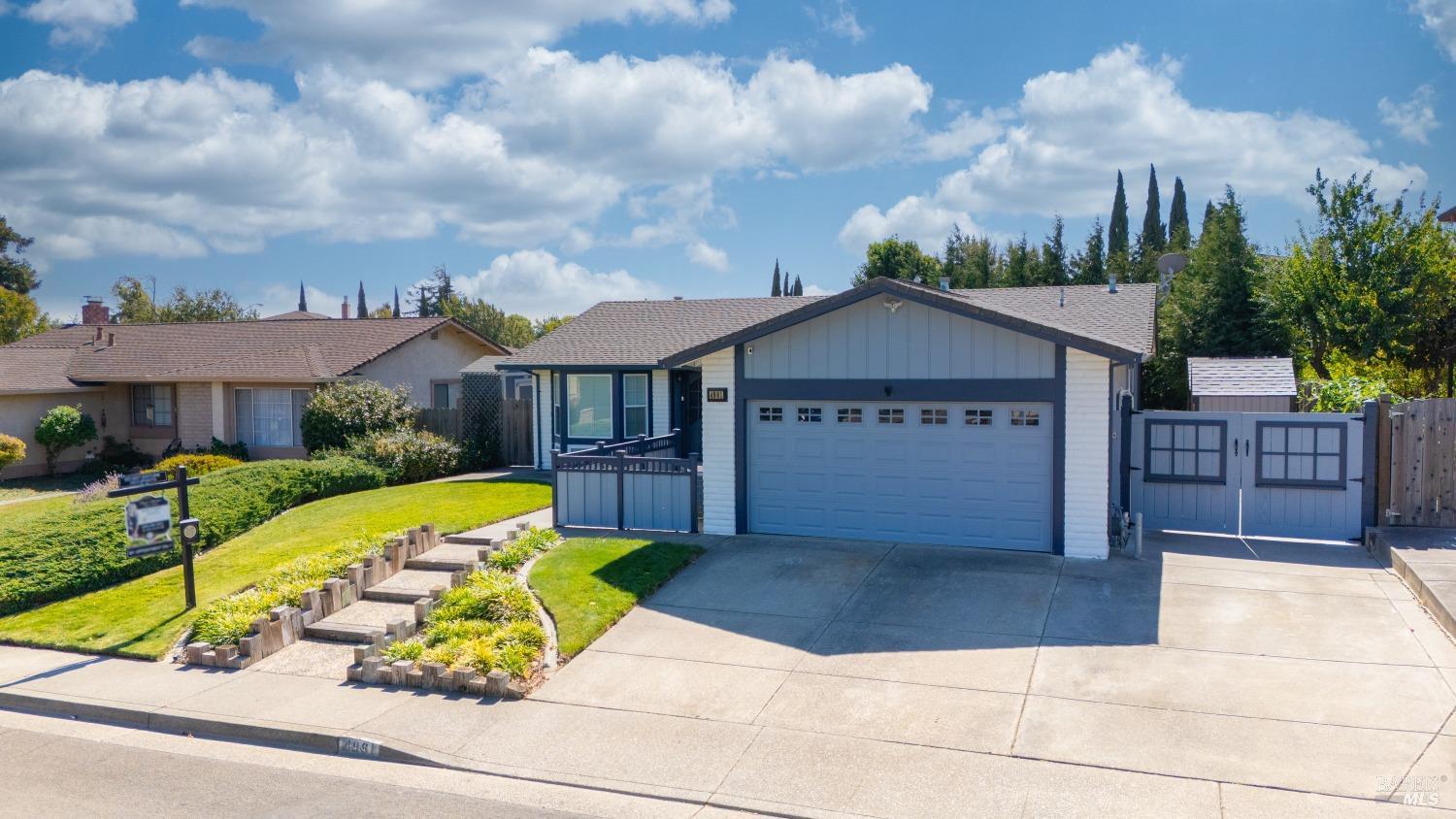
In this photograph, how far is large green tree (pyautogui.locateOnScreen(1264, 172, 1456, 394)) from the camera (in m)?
22.5

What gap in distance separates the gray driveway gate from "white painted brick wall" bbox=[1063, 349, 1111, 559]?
2.08m

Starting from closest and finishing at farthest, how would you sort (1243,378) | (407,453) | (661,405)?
(1243,378)
(407,453)
(661,405)

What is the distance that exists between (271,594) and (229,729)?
3.04 m

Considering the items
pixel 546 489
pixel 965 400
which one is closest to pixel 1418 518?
pixel 965 400

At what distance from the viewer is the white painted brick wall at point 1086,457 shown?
39.7 ft

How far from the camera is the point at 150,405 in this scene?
26891 mm

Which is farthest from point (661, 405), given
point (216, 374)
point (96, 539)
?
point (216, 374)

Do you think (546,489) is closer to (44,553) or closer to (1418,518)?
(44,553)

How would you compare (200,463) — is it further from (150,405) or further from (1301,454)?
(1301,454)

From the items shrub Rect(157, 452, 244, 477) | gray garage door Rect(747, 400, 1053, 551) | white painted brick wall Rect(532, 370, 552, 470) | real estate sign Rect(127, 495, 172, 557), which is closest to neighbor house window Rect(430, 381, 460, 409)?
white painted brick wall Rect(532, 370, 552, 470)

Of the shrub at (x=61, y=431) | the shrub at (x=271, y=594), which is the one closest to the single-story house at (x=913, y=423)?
the shrub at (x=271, y=594)

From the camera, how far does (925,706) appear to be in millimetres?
8211

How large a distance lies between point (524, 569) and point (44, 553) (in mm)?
6158

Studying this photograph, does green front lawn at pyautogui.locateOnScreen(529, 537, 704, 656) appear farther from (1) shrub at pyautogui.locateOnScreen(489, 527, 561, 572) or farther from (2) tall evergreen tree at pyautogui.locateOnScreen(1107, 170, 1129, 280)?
(2) tall evergreen tree at pyautogui.locateOnScreen(1107, 170, 1129, 280)
